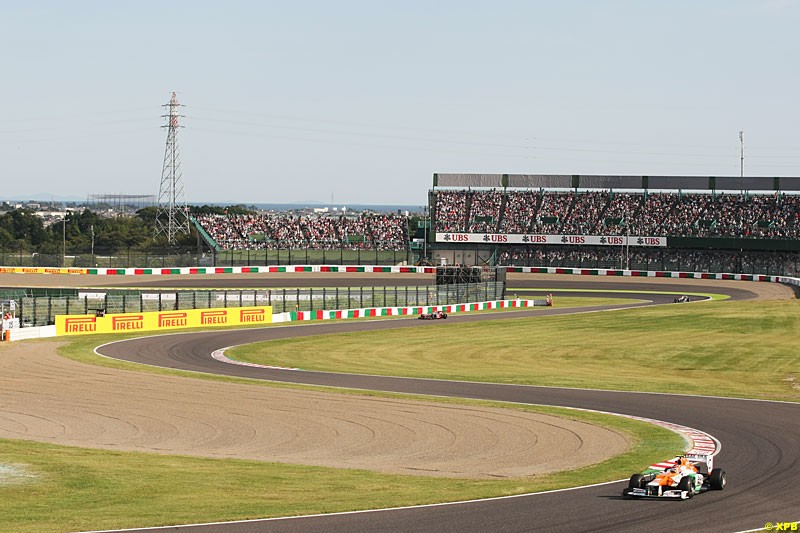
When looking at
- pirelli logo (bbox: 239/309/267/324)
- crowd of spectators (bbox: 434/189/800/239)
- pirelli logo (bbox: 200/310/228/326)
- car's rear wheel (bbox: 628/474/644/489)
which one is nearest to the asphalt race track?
car's rear wheel (bbox: 628/474/644/489)

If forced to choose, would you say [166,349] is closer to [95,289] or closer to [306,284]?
[95,289]

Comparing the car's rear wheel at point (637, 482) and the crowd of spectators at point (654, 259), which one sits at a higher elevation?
the crowd of spectators at point (654, 259)

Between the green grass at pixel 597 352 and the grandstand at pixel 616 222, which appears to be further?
the grandstand at pixel 616 222

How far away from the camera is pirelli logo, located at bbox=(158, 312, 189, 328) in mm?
59031

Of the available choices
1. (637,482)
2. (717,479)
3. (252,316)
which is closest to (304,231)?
(252,316)

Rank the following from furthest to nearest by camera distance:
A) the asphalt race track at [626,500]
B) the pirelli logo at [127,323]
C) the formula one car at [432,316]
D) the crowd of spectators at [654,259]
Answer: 1. the crowd of spectators at [654,259]
2. the formula one car at [432,316]
3. the pirelli logo at [127,323]
4. the asphalt race track at [626,500]

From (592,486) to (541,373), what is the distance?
71.3 ft

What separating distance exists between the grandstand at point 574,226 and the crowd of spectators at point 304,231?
134mm

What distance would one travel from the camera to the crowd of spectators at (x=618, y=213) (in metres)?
115

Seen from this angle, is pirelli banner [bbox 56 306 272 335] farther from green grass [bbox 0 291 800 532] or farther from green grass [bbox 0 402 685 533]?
green grass [bbox 0 402 685 533]

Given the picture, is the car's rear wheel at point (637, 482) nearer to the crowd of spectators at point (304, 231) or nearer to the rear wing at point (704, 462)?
the rear wing at point (704, 462)

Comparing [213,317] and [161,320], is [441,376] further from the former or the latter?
[213,317]

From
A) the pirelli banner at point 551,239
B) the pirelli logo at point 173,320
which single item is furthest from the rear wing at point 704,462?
the pirelli banner at point 551,239

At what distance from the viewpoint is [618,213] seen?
121 m
